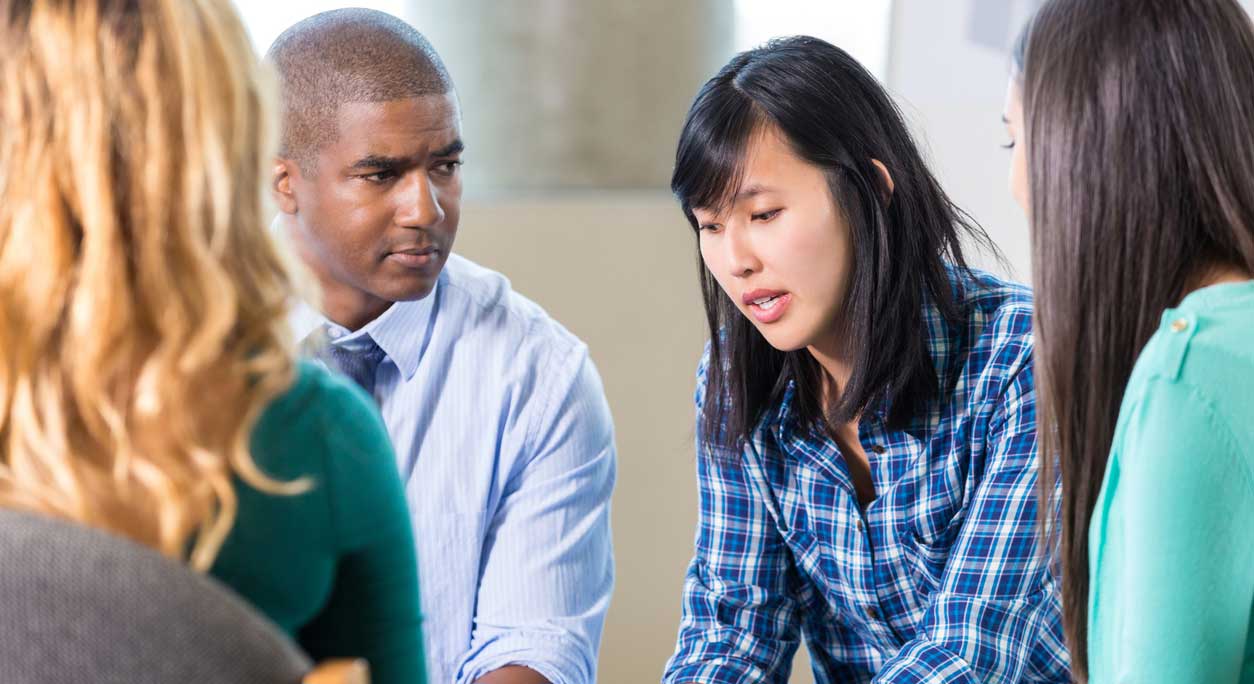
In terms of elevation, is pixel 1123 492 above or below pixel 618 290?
above

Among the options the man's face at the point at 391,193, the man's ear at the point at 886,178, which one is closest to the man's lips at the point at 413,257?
the man's face at the point at 391,193

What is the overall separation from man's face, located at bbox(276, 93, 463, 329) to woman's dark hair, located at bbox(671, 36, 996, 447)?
0.36 metres

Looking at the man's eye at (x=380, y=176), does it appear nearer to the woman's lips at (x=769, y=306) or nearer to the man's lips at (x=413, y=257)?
the man's lips at (x=413, y=257)

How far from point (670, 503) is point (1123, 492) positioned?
1.89 metres

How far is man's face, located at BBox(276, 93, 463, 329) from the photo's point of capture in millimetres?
1702

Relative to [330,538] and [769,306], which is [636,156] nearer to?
[769,306]

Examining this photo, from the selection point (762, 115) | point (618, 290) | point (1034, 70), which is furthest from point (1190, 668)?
point (618, 290)

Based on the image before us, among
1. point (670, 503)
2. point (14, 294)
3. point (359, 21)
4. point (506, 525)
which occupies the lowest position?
point (670, 503)

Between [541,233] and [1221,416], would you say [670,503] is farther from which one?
[1221,416]

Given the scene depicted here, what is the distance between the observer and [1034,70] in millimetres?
1101

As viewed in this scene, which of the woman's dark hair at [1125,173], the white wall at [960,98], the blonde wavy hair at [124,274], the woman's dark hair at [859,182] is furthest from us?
the white wall at [960,98]

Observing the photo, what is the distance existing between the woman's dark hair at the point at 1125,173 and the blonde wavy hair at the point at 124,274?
26.4 inches

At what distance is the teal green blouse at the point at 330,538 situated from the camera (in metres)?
0.79

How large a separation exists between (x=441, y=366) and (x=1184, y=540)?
107 centimetres
